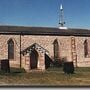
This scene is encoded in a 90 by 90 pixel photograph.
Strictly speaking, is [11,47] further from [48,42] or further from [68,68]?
[68,68]

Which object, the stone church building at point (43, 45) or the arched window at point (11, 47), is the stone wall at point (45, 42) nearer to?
the stone church building at point (43, 45)

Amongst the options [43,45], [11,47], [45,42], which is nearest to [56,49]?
[45,42]

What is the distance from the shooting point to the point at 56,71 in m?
11.4

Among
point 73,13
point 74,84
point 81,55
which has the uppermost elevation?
point 73,13

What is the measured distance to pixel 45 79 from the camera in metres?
10.3

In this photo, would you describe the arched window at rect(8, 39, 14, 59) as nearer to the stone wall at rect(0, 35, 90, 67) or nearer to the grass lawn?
the stone wall at rect(0, 35, 90, 67)

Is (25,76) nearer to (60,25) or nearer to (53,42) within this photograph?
(60,25)

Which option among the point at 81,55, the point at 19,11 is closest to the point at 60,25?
the point at 19,11

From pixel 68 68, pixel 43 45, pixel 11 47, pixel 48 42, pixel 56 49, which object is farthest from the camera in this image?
pixel 48 42

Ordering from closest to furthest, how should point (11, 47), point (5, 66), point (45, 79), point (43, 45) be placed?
point (45, 79), point (5, 66), point (11, 47), point (43, 45)

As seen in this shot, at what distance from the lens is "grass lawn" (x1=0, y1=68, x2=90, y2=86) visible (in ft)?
32.9

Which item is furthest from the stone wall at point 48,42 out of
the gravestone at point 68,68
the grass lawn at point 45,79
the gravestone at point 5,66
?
the grass lawn at point 45,79

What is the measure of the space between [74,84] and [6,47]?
505 centimetres

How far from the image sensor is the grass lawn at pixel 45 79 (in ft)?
32.9
